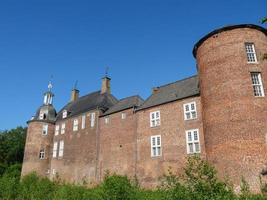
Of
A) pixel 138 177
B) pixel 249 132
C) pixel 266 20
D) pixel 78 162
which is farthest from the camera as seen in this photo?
pixel 78 162

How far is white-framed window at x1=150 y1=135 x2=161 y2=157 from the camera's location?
26.2 meters

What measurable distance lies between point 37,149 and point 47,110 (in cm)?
696

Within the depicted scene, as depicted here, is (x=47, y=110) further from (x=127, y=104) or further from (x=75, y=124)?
(x=127, y=104)

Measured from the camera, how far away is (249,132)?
1889 cm

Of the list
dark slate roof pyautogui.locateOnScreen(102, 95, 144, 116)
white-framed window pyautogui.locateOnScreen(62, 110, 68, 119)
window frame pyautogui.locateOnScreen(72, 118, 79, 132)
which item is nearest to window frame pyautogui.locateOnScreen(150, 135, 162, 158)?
dark slate roof pyautogui.locateOnScreen(102, 95, 144, 116)

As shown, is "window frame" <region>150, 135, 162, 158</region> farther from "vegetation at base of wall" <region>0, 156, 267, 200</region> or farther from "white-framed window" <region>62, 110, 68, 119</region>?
"white-framed window" <region>62, 110, 68, 119</region>

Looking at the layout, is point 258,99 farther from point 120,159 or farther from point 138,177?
point 120,159

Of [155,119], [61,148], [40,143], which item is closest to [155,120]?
[155,119]

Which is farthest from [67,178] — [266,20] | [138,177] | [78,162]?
[266,20]

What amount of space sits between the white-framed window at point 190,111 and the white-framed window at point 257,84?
5.71 meters

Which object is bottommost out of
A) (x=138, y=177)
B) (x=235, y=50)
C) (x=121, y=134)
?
(x=138, y=177)

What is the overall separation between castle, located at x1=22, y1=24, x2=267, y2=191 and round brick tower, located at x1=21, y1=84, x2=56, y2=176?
16 centimetres

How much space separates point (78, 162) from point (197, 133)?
60.4 ft

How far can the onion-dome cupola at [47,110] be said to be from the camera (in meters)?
43.7
